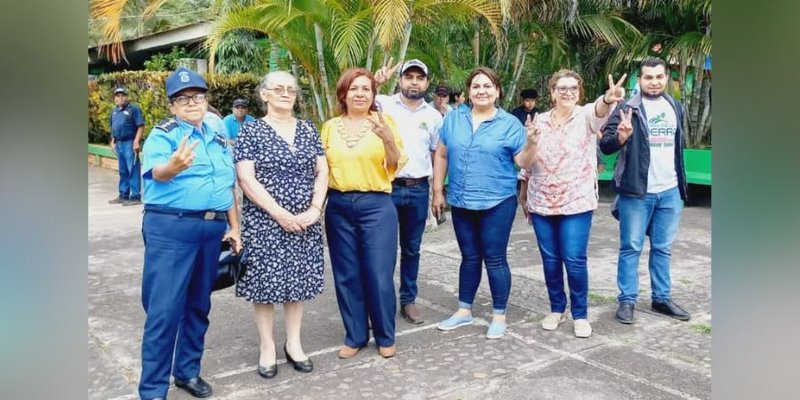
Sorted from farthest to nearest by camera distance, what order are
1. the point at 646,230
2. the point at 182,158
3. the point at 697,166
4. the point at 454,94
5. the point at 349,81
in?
the point at 697,166, the point at 454,94, the point at 646,230, the point at 349,81, the point at 182,158

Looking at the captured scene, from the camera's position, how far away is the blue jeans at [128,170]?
1098 centimetres

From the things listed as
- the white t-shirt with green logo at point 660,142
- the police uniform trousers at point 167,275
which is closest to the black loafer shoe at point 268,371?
the police uniform trousers at point 167,275

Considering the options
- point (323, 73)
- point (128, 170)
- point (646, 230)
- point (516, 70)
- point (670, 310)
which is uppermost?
point (516, 70)

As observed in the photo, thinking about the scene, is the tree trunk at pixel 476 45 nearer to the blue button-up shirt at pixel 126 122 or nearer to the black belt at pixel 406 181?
the blue button-up shirt at pixel 126 122

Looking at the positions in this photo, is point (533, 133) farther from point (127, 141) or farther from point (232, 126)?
point (127, 141)

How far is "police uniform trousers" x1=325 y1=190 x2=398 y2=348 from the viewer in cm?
404

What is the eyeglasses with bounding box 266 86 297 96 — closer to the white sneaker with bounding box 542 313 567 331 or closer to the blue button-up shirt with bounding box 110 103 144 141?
the white sneaker with bounding box 542 313 567 331

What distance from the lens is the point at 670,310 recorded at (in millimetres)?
4898

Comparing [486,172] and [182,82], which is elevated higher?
[182,82]

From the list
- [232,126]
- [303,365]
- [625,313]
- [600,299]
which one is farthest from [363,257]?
[232,126]

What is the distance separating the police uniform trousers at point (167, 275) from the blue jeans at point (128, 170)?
822cm

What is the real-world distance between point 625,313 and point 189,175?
310cm
